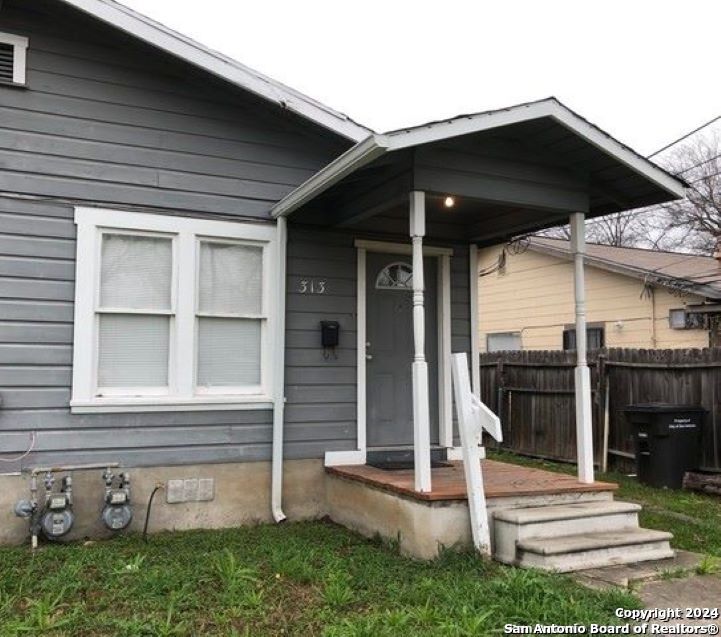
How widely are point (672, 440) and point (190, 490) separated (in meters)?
5.47

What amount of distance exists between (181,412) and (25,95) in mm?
2768

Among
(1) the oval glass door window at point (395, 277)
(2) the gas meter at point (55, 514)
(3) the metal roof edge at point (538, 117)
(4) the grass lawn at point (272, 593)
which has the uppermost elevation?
(3) the metal roof edge at point (538, 117)

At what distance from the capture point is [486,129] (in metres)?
4.72

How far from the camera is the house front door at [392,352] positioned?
6484 millimetres

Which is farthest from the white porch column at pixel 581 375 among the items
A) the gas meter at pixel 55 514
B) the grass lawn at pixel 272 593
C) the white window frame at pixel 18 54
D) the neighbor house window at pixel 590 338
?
the neighbor house window at pixel 590 338

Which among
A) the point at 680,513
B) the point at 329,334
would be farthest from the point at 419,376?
the point at 680,513

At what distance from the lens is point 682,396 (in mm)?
8312

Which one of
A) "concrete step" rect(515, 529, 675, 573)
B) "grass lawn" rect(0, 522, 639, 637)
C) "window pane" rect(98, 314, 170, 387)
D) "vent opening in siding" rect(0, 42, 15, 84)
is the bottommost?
"grass lawn" rect(0, 522, 639, 637)

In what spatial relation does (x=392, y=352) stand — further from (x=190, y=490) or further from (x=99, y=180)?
(x=99, y=180)

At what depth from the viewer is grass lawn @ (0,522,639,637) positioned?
3.43 metres

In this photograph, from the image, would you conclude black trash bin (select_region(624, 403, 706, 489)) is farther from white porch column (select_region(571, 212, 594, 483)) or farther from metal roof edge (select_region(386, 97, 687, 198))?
metal roof edge (select_region(386, 97, 687, 198))

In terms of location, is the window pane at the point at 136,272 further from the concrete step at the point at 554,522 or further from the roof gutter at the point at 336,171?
the concrete step at the point at 554,522

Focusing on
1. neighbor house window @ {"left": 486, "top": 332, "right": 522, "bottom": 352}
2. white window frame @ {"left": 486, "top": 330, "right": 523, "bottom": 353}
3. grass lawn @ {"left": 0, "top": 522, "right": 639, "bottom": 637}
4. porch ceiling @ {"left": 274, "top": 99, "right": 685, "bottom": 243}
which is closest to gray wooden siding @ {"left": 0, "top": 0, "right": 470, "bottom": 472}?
porch ceiling @ {"left": 274, "top": 99, "right": 685, "bottom": 243}

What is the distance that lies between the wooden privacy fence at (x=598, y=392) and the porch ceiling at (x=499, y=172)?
326 cm
